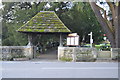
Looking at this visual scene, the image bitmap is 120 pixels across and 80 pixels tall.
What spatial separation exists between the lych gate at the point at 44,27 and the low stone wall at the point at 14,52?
32.7 inches

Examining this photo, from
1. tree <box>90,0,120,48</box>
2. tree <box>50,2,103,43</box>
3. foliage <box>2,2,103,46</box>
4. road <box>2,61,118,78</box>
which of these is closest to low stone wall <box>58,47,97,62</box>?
tree <box>90,0,120,48</box>

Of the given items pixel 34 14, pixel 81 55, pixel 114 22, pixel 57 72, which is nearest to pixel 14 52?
pixel 81 55

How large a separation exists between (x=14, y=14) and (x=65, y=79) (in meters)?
15.3

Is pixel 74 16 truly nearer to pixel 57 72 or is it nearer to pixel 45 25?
pixel 45 25

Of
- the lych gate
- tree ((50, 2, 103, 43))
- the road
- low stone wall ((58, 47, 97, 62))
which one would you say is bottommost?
the road

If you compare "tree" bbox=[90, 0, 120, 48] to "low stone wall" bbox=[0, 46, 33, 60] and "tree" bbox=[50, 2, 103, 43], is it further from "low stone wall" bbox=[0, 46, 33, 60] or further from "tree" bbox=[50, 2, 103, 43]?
"low stone wall" bbox=[0, 46, 33, 60]

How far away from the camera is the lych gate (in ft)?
41.1

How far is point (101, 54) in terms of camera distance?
478 inches

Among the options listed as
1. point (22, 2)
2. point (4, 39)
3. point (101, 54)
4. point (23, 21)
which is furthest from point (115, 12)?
point (4, 39)

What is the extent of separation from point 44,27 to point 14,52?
3.66 m

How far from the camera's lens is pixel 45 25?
13227 mm

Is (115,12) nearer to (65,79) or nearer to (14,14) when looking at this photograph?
(65,79)

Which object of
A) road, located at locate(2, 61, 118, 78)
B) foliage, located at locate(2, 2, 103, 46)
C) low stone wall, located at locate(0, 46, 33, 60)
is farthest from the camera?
foliage, located at locate(2, 2, 103, 46)

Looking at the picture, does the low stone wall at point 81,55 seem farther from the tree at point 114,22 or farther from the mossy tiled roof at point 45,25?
the tree at point 114,22
